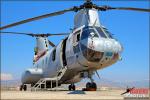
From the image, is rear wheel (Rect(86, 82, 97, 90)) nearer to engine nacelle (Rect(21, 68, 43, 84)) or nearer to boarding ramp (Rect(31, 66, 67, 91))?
boarding ramp (Rect(31, 66, 67, 91))

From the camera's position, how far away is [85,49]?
22078mm

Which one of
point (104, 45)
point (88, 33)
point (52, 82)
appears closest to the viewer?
point (104, 45)

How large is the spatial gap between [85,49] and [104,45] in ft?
4.32

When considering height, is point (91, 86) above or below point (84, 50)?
below

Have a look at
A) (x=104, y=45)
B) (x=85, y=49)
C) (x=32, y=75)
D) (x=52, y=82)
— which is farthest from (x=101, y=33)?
(x=32, y=75)

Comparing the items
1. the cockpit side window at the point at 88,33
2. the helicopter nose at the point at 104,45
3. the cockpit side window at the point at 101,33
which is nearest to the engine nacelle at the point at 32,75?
the cockpit side window at the point at 88,33

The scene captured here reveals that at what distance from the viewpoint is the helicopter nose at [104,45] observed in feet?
71.0

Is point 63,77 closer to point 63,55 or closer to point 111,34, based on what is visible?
point 63,55

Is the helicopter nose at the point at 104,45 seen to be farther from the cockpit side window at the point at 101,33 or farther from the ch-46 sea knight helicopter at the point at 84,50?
the cockpit side window at the point at 101,33

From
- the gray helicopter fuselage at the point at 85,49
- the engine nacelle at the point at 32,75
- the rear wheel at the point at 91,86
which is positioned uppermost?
the gray helicopter fuselage at the point at 85,49

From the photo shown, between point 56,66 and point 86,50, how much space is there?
20.1 feet

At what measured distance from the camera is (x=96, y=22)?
24156 mm

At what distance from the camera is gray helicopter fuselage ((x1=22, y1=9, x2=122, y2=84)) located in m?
21.8

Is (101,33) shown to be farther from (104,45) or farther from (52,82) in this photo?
(52,82)
